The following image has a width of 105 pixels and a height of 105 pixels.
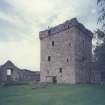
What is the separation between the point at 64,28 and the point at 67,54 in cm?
534

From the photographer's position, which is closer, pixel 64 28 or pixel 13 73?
pixel 64 28

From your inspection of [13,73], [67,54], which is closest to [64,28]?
[67,54]

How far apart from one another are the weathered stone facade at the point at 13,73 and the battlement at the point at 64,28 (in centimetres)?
992

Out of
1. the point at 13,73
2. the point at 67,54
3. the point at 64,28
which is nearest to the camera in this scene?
the point at 67,54

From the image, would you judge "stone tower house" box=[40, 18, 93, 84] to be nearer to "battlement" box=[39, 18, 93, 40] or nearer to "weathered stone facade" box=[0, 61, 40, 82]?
"battlement" box=[39, 18, 93, 40]

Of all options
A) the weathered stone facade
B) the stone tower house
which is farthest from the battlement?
the weathered stone facade

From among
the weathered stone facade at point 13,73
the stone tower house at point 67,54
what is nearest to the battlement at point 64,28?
the stone tower house at point 67,54

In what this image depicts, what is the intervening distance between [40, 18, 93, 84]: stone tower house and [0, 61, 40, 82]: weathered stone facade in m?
7.87

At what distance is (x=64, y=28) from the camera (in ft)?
141

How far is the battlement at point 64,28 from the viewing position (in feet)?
137

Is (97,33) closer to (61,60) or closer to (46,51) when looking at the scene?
(61,60)

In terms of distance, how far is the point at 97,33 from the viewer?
3469 centimetres

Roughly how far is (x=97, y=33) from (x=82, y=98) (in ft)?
48.5

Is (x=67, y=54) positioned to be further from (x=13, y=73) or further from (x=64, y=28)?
(x=13, y=73)
